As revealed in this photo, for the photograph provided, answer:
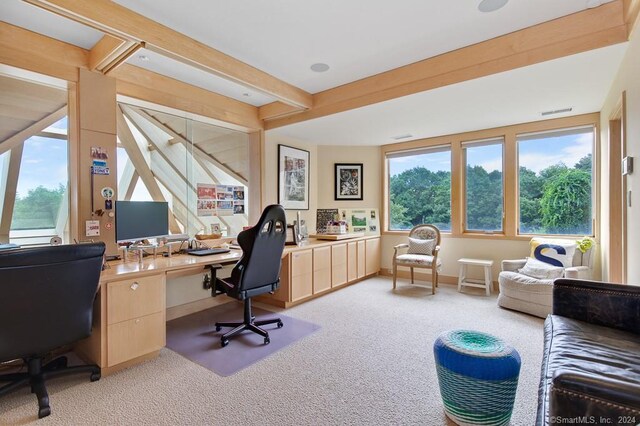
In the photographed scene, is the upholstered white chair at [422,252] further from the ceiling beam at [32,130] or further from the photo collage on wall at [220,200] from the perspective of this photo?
the ceiling beam at [32,130]

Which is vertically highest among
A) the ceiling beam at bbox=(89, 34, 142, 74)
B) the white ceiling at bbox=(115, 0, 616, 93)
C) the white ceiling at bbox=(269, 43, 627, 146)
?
the white ceiling at bbox=(115, 0, 616, 93)

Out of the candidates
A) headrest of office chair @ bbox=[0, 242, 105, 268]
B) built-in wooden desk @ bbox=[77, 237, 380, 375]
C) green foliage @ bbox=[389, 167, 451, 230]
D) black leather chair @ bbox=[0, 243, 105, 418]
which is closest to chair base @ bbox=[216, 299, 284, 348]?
built-in wooden desk @ bbox=[77, 237, 380, 375]

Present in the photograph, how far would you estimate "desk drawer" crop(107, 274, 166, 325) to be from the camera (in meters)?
2.22

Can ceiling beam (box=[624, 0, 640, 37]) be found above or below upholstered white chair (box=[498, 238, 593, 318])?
above

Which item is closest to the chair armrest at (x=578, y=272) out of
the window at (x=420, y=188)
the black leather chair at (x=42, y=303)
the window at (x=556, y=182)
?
the window at (x=556, y=182)

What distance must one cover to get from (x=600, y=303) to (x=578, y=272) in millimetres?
1891

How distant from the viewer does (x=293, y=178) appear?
5.02 m

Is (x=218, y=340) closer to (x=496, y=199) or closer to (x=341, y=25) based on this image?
(x=341, y=25)

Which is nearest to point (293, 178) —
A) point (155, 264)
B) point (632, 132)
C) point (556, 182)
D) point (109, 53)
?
point (155, 264)

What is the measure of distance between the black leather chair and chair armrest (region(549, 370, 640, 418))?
2.47 m

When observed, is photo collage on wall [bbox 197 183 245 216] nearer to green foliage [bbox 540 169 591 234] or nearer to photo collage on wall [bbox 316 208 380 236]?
photo collage on wall [bbox 316 208 380 236]

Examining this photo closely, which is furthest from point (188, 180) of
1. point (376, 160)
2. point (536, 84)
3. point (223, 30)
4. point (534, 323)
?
point (534, 323)

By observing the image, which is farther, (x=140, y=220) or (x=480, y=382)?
(x=140, y=220)

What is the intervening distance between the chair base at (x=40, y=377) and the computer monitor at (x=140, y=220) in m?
0.98
